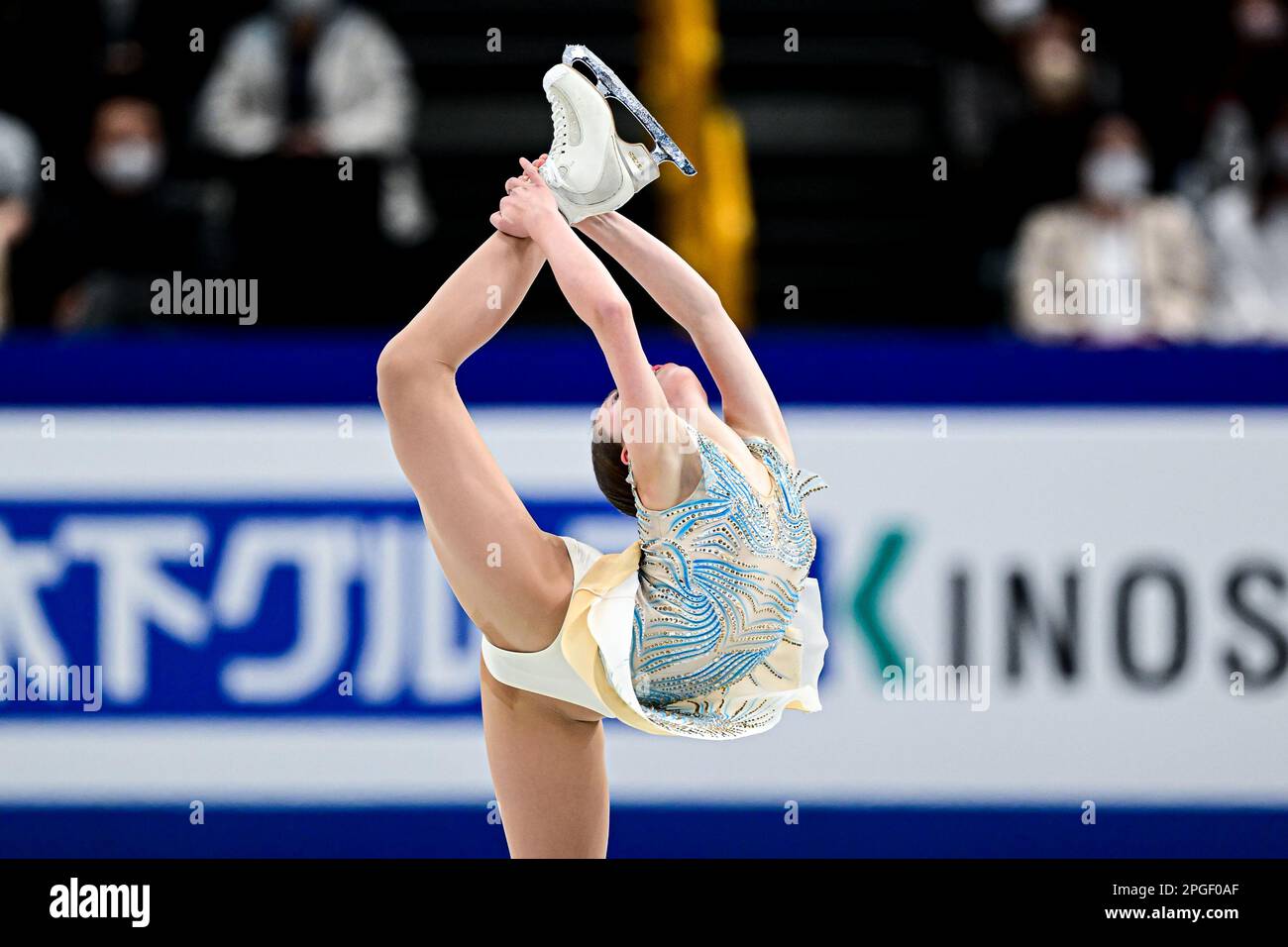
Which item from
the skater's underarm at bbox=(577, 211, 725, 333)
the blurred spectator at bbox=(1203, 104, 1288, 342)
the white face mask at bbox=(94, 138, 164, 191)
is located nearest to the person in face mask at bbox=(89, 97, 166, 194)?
the white face mask at bbox=(94, 138, 164, 191)

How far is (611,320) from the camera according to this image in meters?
3.09

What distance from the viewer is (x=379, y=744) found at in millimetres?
4883

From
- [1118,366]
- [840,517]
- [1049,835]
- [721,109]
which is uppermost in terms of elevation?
[721,109]

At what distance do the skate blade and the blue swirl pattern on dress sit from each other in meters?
0.51

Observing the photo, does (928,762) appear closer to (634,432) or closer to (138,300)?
(634,432)

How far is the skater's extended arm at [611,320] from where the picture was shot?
309 cm

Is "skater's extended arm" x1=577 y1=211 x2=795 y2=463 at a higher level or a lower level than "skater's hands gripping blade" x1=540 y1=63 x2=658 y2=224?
lower

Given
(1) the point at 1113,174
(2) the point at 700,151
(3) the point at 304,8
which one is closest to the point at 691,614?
(2) the point at 700,151

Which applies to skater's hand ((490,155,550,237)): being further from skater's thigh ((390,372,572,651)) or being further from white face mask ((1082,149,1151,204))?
white face mask ((1082,149,1151,204))

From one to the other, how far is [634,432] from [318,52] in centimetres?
344

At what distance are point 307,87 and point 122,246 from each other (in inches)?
37.6

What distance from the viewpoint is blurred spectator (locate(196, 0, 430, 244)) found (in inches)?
237

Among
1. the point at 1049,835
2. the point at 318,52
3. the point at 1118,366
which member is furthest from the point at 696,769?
the point at 318,52

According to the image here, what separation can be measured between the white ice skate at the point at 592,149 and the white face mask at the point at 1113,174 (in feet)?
10.2
